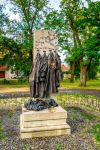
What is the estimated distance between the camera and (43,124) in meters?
9.69

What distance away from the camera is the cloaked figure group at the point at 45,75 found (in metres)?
10.5

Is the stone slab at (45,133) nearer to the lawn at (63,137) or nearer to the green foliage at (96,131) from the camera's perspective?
the lawn at (63,137)

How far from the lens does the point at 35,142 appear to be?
9008 mm

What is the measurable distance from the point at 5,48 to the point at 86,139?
96.9 ft

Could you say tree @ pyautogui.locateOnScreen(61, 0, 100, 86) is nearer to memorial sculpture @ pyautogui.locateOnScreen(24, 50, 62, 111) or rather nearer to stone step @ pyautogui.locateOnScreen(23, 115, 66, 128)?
memorial sculpture @ pyautogui.locateOnScreen(24, 50, 62, 111)

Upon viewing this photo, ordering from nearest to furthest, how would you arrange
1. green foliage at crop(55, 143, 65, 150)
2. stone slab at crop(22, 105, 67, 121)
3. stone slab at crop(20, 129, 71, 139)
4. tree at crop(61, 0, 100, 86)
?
green foliage at crop(55, 143, 65, 150)
stone slab at crop(20, 129, 71, 139)
stone slab at crop(22, 105, 67, 121)
tree at crop(61, 0, 100, 86)

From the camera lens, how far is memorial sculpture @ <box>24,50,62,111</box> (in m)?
10.5

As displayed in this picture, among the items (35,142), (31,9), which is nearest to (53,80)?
(35,142)

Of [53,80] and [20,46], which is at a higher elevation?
[20,46]

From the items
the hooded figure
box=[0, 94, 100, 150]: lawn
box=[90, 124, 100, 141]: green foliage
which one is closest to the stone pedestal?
box=[0, 94, 100, 150]: lawn

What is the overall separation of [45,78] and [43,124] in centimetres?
187

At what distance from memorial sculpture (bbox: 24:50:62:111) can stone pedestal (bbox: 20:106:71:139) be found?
697 millimetres

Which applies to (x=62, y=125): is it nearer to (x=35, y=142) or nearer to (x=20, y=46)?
(x=35, y=142)

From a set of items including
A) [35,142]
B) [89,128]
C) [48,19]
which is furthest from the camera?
[48,19]
